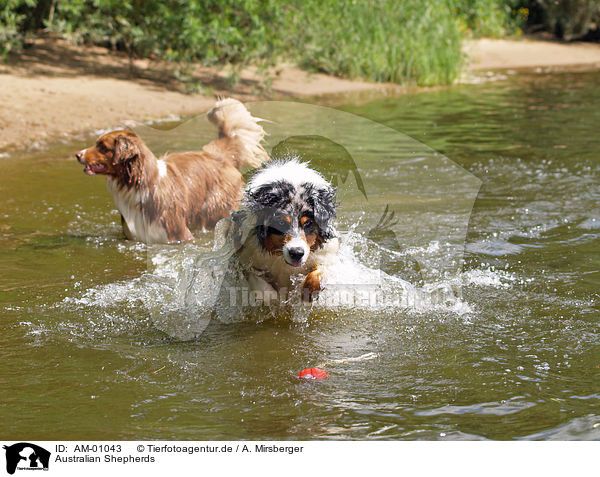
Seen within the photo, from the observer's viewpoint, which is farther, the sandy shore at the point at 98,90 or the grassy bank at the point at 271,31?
the grassy bank at the point at 271,31

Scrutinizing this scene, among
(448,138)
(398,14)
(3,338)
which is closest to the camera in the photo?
(3,338)

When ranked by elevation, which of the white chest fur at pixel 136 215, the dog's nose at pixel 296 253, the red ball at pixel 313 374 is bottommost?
the red ball at pixel 313 374

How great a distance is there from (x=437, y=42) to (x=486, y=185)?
1153 cm

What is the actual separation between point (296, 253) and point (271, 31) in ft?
43.1

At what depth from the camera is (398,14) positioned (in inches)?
776

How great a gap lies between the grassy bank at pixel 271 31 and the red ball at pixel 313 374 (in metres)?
12.0

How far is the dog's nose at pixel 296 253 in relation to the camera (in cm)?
492

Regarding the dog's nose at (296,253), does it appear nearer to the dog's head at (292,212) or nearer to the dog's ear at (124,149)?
the dog's head at (292,212)

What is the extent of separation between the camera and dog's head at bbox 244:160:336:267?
16.7ft

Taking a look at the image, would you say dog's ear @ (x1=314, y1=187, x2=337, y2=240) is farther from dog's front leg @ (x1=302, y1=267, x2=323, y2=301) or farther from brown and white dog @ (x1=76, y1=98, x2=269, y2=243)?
brown and white dog @ (x1=76, y1=98, x2=269, y2=243)

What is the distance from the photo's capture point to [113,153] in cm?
700
